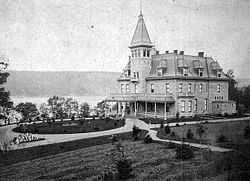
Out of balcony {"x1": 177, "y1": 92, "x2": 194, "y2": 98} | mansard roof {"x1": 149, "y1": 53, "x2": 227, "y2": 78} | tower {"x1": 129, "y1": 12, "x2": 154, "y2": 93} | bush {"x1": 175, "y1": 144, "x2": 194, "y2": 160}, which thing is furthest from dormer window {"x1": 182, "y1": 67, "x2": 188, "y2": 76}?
bush {"x1": 175, "y1": 144, "x2": 194, "y2": 160}

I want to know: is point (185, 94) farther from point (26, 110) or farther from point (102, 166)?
point (102, 166)

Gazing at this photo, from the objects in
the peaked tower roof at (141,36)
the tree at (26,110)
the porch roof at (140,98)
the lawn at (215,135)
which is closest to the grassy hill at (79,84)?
the tree at (26,110)

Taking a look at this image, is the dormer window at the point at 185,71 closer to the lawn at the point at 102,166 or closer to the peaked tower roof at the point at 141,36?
the peaked tower roof at the point at 141,36

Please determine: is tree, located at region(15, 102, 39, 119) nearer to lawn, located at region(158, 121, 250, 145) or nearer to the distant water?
the distant water

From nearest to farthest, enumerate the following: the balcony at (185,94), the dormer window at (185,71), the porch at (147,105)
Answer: the porch at (147,105) → the balcony at (185,94) → the dormer window at (185,71)

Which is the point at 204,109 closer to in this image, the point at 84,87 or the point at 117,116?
the point at 117,116

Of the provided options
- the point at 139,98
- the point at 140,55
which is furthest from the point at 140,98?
the point at 140,55
